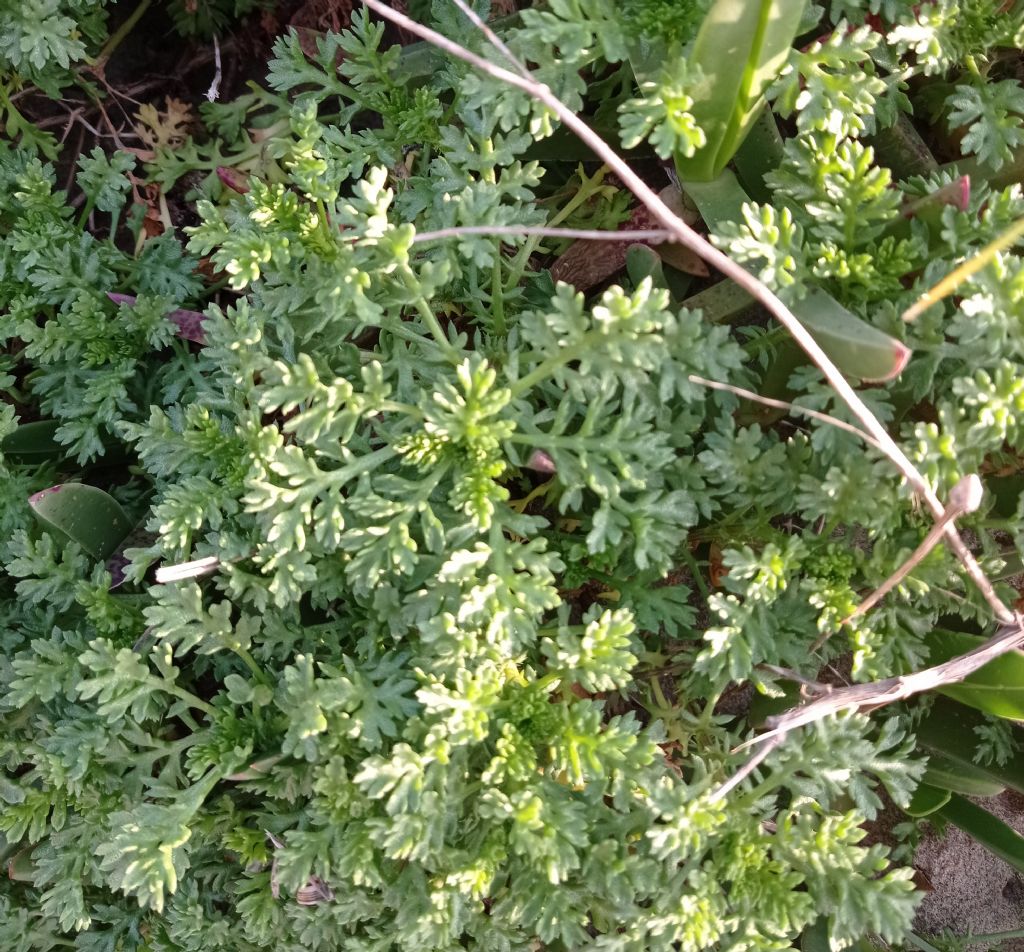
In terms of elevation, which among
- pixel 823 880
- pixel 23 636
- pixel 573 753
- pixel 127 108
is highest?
pixel 127 108

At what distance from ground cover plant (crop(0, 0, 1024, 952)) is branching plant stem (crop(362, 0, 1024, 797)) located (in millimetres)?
12

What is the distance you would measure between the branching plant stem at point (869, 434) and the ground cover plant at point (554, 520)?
0.01 meters

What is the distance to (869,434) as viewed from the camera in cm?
167

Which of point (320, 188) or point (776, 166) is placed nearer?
point (320, 188)

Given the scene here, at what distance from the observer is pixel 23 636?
2170 mm

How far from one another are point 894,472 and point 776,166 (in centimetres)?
73

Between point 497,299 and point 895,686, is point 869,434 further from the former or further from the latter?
point 497,299

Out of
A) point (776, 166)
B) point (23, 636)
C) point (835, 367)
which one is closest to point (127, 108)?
point (23, 636)

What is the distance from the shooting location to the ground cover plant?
1.65 meters

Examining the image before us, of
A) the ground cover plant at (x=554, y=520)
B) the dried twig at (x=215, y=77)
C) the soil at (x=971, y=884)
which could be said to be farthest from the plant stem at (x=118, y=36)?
the soil at (x=971, y=884)

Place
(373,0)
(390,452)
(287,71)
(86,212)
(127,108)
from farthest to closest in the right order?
(127,108), (86,212), (287,71), (390,452), (373,0)

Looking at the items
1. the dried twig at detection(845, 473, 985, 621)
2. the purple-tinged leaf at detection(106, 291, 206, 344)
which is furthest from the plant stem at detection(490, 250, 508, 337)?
the dried twig at detection(845, 473, 985, 621)

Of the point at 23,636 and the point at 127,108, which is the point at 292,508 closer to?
the point at 23,636

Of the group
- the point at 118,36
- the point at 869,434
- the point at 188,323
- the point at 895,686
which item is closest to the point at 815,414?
the point at 869,434
